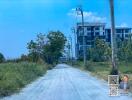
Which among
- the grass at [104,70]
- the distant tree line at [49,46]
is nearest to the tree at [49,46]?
the distant tree line at [49,46]

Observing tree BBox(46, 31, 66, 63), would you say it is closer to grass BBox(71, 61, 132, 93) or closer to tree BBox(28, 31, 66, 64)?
tree BBox(28, 31, 66, 64)

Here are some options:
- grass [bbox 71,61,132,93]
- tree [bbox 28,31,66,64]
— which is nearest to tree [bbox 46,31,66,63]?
tree [bbox 28,31,66,64]

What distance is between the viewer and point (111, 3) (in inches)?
1548

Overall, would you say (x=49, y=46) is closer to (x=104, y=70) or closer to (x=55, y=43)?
(x=55, y=43)

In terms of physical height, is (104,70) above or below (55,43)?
below

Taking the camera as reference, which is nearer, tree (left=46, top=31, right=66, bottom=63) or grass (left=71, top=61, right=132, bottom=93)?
grass (left=71, top=61, right=132, bottom=93)

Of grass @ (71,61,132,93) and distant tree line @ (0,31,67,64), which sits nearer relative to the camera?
grass @ (71,61,132,93)

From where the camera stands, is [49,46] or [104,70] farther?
[49,46]

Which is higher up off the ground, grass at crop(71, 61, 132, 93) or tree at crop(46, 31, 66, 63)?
tree at crop(46, 31, 66, 63)

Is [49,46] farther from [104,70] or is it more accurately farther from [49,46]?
[104,70]

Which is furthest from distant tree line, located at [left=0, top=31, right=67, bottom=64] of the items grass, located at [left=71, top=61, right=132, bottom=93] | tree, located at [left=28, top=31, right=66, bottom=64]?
grass, located at [left=71, top=61, right=132, bottom=93]

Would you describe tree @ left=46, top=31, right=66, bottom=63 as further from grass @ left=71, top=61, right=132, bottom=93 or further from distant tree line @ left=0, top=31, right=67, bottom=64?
grass @ left=71, top=61, right=132, bottom=93

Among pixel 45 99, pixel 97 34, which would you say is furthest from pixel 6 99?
pixel 97 34

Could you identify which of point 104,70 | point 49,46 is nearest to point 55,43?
point 49,46
